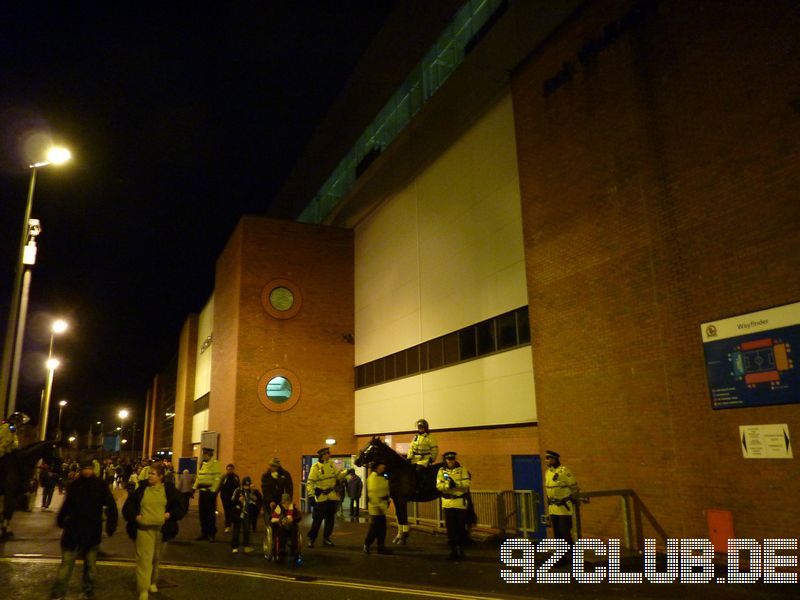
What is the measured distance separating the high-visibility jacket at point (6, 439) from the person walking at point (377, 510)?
738cm

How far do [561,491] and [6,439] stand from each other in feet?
35.5

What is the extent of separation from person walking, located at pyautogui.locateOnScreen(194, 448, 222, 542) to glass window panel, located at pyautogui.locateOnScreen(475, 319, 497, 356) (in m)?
7.09

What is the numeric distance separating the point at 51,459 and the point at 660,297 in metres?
14.2

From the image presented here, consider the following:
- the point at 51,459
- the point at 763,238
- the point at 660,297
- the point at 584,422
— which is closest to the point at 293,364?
the point at 51,459

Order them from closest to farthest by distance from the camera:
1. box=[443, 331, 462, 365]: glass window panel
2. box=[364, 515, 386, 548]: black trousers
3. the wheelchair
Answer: the wheelchair → box=[364, 515, 386, 548]: black trousers → box=[443, 331, 462, 365]: glass window panel

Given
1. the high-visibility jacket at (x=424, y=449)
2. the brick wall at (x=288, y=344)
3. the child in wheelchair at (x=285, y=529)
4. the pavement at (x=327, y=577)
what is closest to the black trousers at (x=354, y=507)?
the brick wall at (x=288, y=344)

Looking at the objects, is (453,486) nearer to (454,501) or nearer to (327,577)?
(454,501)

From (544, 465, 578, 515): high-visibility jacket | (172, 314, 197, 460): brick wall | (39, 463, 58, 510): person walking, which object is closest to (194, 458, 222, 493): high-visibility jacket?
(544, 465, 578, 515): high-visibility jacket

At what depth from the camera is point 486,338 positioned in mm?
16203

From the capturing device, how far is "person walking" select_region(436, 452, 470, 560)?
10.6 m

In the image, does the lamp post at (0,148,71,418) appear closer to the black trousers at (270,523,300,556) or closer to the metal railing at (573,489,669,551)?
the black trousers at (270,523,300,556)

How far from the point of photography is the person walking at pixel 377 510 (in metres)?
11.4

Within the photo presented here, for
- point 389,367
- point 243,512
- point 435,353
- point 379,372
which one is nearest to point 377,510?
point 243,512

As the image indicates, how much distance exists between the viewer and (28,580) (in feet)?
30.3
